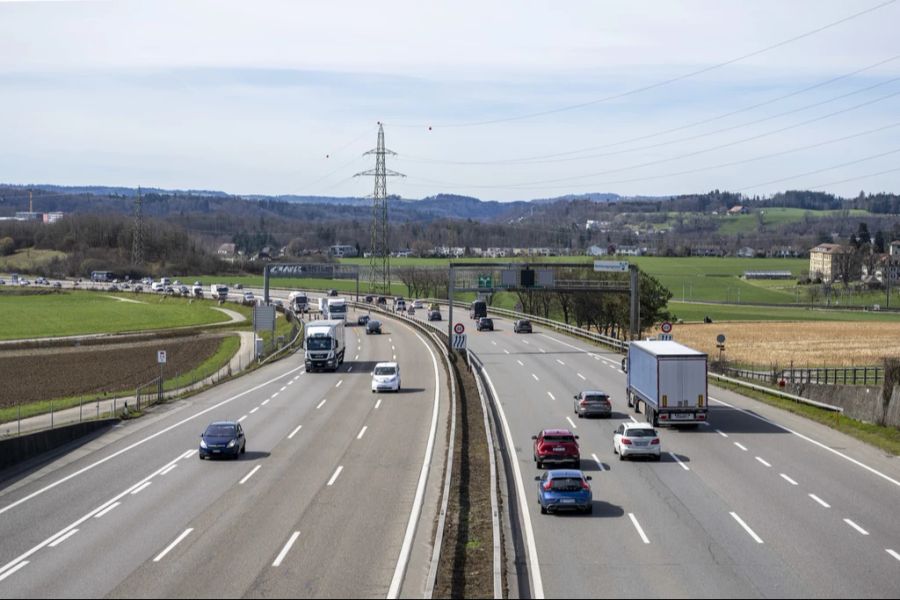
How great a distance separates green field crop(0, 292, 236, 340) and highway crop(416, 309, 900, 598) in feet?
260

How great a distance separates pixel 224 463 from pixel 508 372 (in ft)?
105

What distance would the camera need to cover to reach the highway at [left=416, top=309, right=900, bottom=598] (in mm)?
20578

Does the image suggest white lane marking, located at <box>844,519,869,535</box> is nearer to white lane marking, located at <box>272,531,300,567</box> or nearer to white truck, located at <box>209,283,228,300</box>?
white lane marking, located at <box>272,531,300,567</box>

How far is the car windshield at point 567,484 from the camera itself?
2673cm

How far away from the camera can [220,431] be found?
119 feet

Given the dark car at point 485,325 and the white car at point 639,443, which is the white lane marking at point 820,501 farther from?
the dark car at point 485,325

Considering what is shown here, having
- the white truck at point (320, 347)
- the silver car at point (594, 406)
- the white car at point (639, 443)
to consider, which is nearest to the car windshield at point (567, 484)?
the white car at point (639, 443)

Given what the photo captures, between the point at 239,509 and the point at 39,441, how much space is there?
46.4ft

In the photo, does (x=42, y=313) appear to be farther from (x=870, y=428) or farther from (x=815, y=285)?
(x=815, y=285)

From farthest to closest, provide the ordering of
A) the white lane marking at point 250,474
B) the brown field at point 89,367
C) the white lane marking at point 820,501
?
1. the brown field at point 89,367
2. the white lane marking at point 250,474
3. the white lane marking at point 820,501

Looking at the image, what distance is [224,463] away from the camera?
117 feet

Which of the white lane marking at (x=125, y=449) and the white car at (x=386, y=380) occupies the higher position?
the white car at (x=386, y=380)

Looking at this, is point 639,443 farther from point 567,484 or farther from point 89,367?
point 89,367

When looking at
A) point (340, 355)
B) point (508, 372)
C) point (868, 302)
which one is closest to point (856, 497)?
point (508, 372)
